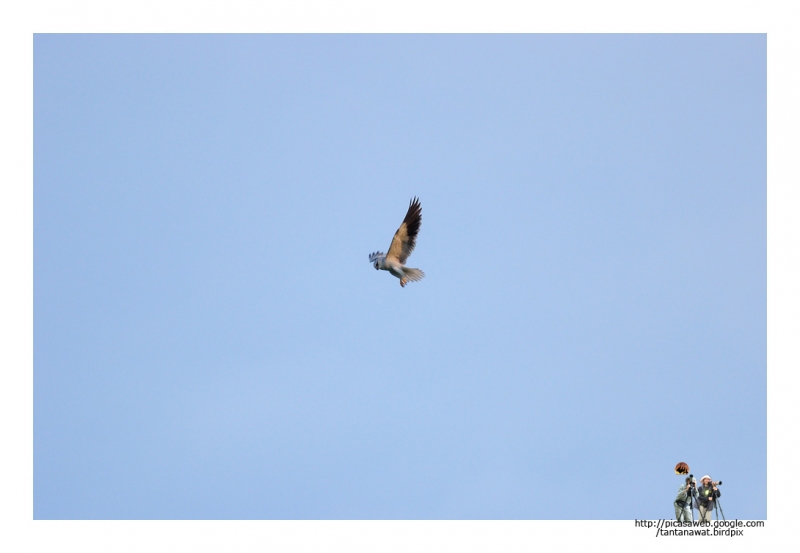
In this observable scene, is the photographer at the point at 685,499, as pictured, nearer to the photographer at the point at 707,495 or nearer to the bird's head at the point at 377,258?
the photographer at the point at 707,495

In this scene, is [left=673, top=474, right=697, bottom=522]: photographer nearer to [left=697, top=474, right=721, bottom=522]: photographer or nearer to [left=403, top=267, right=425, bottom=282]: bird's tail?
[left=697, top=474, right=721, bottom=522]: photographer

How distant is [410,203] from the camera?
22031 millimetres

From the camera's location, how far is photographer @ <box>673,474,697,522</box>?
16.4 m

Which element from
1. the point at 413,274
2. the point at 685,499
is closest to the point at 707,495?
the point at 685,499

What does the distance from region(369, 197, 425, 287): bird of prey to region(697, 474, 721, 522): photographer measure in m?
7.74

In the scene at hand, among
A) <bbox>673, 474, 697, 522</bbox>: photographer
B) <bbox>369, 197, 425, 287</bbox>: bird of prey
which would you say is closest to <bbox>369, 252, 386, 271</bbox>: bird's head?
<bbox>369, 197, 425, 287</bbox>: bird of prey

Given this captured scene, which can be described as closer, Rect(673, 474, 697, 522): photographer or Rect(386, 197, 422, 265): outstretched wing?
Rect(673, 474, 697, 522): photographer

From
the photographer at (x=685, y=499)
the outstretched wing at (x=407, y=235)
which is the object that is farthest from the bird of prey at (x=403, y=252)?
the photographer at (x=685, y=499)

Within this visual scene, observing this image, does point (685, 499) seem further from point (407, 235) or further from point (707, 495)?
point (407, 235)
